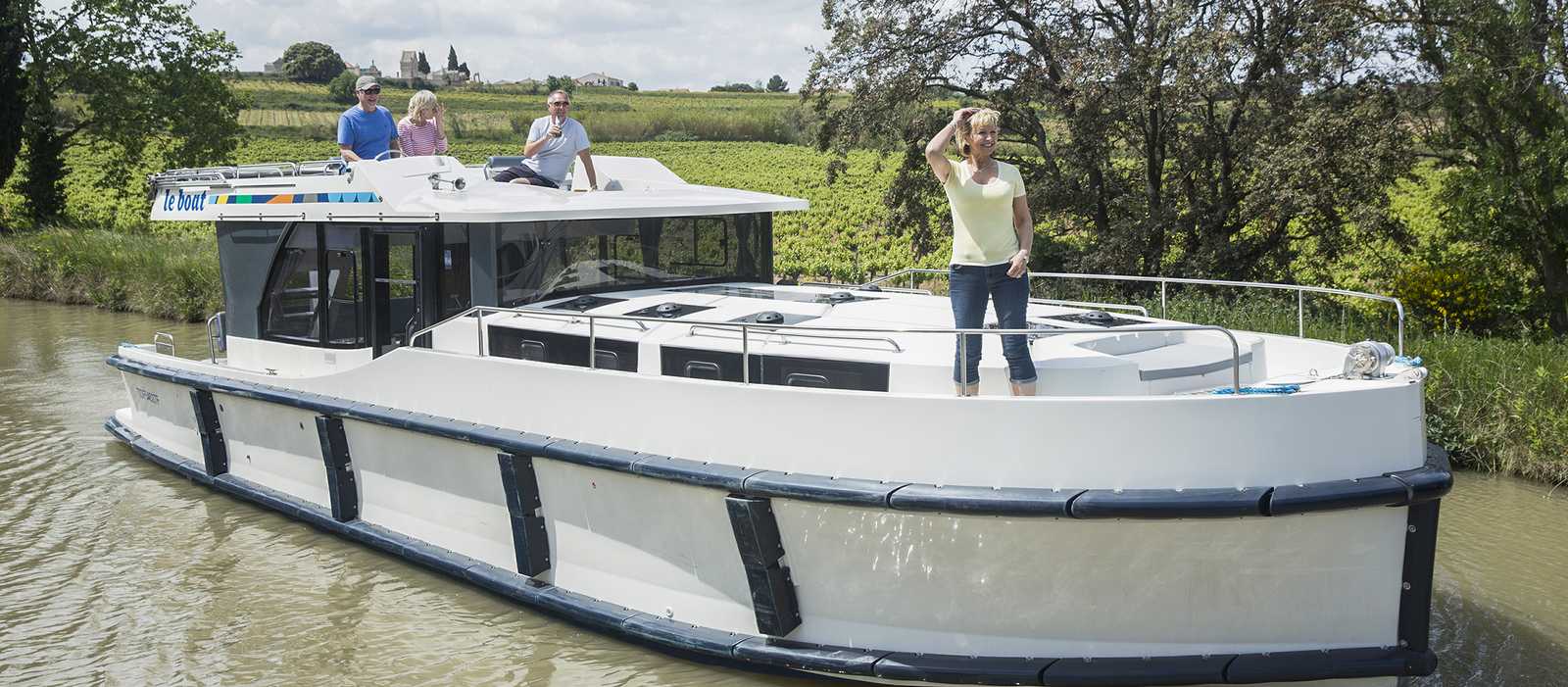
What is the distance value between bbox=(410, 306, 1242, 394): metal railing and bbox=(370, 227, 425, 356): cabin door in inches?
11.3

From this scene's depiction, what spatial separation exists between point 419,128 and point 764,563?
15.6 ft

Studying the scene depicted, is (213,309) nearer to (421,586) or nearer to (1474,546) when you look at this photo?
(421,586)

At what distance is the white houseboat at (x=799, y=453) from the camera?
498 cm

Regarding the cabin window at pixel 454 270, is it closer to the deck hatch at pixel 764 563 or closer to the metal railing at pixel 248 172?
the metal railing at pixel 248 172

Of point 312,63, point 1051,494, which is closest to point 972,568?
point 1051,494

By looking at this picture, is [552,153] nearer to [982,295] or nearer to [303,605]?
[303,605]

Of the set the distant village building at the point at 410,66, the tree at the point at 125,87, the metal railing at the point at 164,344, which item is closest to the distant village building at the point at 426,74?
the distant village building at the point at 410,66

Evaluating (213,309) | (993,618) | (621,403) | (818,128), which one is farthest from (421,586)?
(213,309)

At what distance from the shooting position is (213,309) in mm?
18078

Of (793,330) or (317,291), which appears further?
(317,291)

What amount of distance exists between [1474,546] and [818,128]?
9.17 metres

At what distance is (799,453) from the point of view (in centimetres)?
554

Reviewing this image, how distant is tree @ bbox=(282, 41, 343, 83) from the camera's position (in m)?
83.8

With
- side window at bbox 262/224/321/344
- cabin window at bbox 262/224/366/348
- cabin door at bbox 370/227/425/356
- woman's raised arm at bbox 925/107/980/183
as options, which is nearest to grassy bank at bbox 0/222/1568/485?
woman's raised arm at bbox 925/107/980/183
